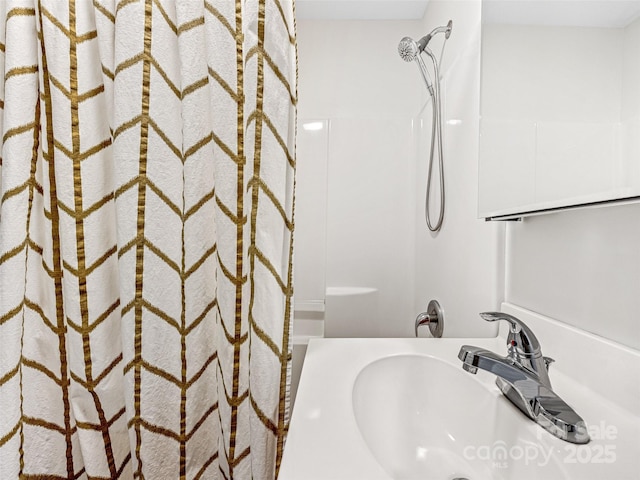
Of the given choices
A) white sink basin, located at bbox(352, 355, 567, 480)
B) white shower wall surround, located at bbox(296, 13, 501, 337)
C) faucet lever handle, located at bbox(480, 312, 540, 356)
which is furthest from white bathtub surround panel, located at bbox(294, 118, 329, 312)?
faucet lever handle, located at bbox(480, 312, 540, 356)

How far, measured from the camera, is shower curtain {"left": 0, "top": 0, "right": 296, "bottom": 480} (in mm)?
774

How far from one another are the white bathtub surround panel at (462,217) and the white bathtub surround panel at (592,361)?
199mm

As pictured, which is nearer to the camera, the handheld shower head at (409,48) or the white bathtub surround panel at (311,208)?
the handheld shower head at (409,48)

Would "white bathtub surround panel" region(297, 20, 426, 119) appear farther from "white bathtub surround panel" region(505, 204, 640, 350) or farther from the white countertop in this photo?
the white countertop

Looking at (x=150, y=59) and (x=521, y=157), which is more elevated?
(x=150, y=59)

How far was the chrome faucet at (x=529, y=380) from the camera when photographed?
0.45 metres

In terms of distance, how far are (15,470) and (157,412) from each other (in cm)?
33

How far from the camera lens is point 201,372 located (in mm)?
872

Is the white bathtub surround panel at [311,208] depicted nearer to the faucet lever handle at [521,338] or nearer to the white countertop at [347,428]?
the white countertop at [347,428]

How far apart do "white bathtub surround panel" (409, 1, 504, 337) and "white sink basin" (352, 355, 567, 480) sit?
0.26 metres

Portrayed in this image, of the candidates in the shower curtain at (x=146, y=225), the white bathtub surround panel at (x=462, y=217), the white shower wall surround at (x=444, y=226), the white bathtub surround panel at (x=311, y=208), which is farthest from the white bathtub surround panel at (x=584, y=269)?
the white bathtub surround panel at (x=311, y=208)

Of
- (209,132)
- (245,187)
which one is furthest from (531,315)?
(209,132)

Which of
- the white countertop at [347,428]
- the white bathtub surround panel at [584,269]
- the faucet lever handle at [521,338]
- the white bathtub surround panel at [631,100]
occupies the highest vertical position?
the white bathtub surround panel at [631,100]

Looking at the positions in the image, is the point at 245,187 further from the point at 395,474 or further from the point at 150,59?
the point at 395,474
